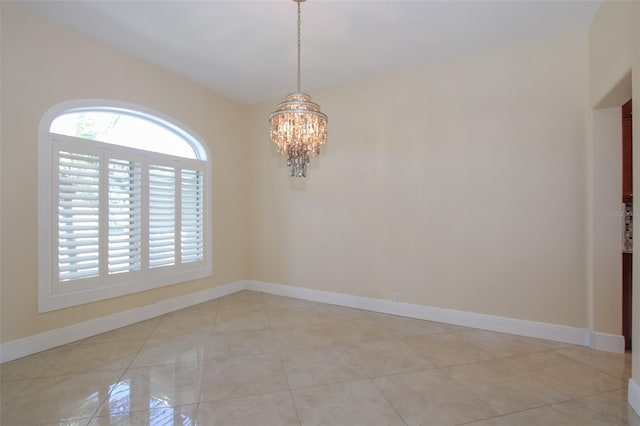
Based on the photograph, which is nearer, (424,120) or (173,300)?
(424,120)

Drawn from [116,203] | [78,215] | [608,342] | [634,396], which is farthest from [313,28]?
[608,342]

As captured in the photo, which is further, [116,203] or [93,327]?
[116,203]

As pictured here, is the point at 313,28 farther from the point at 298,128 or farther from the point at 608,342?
the point at 608,342

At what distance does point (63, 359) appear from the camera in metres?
2.58

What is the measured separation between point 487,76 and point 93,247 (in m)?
4.62

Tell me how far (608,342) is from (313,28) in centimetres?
403

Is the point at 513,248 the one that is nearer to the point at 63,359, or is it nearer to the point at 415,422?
the point at 415,422

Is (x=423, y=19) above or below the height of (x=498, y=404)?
above

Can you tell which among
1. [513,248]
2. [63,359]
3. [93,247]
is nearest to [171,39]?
[93,247]

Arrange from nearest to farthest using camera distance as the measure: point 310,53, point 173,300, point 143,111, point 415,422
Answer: point 415,422 < point 310,53 < point 143,111 < point 173,300

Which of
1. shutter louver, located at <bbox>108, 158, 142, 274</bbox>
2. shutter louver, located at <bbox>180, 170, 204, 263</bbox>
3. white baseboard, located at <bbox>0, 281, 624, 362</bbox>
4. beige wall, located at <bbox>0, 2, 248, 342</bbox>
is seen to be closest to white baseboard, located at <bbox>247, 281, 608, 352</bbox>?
white baseboard, located at <bbox>0, 281, 624, 362</bbox>

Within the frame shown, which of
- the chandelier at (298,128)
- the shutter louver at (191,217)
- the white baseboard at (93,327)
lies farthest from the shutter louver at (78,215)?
the chandelier at (298,128)

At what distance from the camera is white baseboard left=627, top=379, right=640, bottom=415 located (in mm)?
1878

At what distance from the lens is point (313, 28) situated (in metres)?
2.87
